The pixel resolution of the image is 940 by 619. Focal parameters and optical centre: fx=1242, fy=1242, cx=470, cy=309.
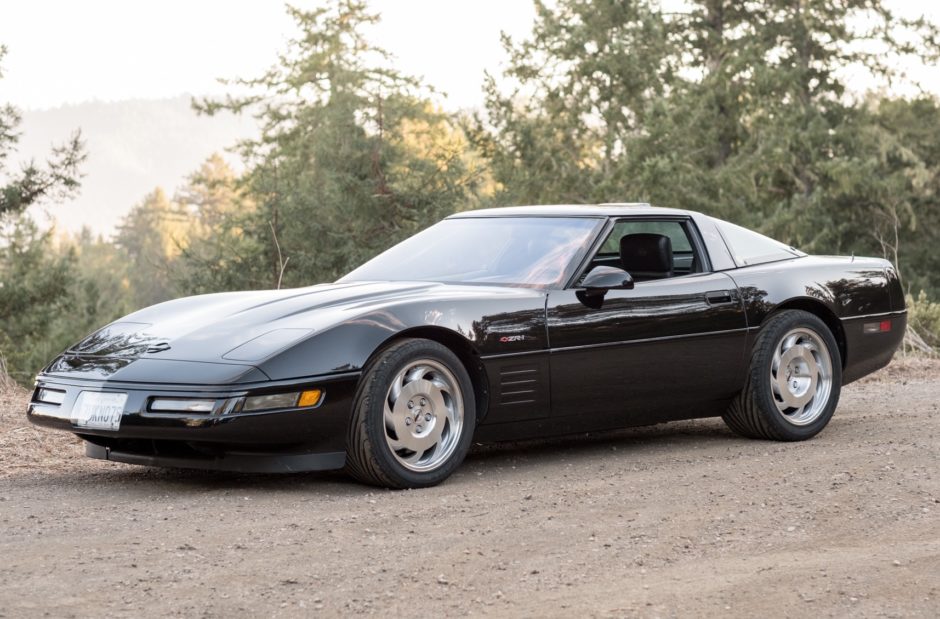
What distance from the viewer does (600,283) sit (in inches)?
251

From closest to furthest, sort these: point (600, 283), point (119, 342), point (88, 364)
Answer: point (88, 364), point (119, 342), point (600, 283)

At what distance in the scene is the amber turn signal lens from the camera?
17.8ft

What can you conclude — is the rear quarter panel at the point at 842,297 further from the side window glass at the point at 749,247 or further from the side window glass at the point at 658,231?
the side window glass at the point at 658,231

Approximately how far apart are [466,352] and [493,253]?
1008 millimetres

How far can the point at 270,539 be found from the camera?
4609 mm

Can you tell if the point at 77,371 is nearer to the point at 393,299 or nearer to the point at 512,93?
the point at 393,299

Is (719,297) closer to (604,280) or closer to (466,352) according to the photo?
(604,280)

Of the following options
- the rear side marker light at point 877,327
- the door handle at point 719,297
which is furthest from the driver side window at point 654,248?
the rear side marker light at point 877,327

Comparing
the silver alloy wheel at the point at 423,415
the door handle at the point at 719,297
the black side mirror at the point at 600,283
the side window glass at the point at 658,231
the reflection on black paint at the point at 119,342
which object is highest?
the side window glass at the point at 658,231

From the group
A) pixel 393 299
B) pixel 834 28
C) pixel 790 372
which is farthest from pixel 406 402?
pixel 834 28

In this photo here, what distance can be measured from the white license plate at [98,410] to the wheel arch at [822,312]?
3867 millimetres

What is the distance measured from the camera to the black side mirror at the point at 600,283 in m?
6.38

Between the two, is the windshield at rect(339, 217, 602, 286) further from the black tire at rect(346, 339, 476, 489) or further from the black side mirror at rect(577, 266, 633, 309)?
the black tire at rect(346, 339, 476, 489)

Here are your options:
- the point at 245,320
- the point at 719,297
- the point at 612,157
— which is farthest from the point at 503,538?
the point at 612,157
